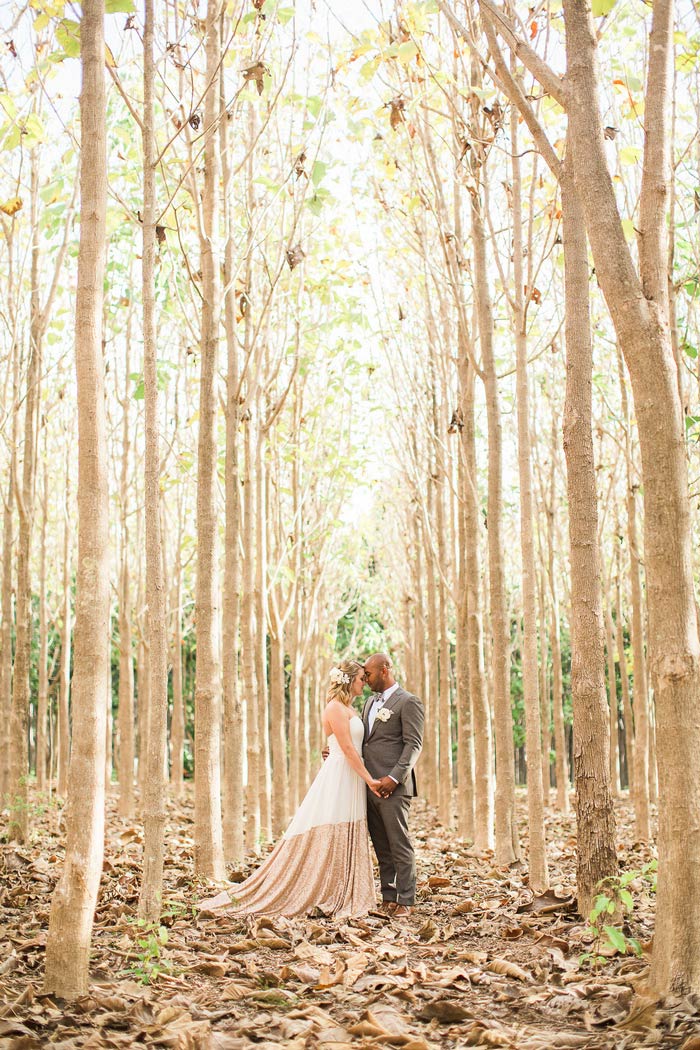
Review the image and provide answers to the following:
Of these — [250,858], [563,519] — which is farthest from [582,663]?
[563,519]

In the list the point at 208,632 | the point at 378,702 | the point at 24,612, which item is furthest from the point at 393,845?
the point at 24,612

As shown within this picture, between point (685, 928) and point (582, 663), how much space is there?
1659mm

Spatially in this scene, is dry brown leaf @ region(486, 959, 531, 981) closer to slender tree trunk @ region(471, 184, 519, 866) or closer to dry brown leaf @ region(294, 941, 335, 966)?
dry brown leaf @ region(294, 941, 335, 966)

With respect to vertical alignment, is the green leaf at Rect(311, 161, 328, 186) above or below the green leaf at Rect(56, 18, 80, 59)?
above

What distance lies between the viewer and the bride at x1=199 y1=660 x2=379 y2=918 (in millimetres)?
6031

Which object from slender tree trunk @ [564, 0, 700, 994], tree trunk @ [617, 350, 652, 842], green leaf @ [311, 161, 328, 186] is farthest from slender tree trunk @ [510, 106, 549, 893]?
slender tree trunk @ [564, 0, 700, 994]

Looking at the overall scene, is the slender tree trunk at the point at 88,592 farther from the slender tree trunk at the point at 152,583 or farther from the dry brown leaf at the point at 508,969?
the dry brown leaf at the point at 508,969

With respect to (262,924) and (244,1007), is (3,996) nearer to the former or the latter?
(244,1007)

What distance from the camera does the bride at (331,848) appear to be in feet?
19.8

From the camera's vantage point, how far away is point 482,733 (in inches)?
332

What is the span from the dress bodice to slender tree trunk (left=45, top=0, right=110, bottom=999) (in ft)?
9.46

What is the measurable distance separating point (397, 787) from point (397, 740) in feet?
1.03

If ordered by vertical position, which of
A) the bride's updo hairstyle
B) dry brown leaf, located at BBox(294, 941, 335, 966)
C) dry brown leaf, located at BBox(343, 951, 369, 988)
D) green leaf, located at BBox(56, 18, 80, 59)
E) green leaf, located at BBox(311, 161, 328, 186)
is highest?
green leaf, located at BBox(311, 161, 328, 186)

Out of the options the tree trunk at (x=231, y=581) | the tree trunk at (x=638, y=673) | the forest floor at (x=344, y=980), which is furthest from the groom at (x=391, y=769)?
the tree trunk at (x=638, y=673)
